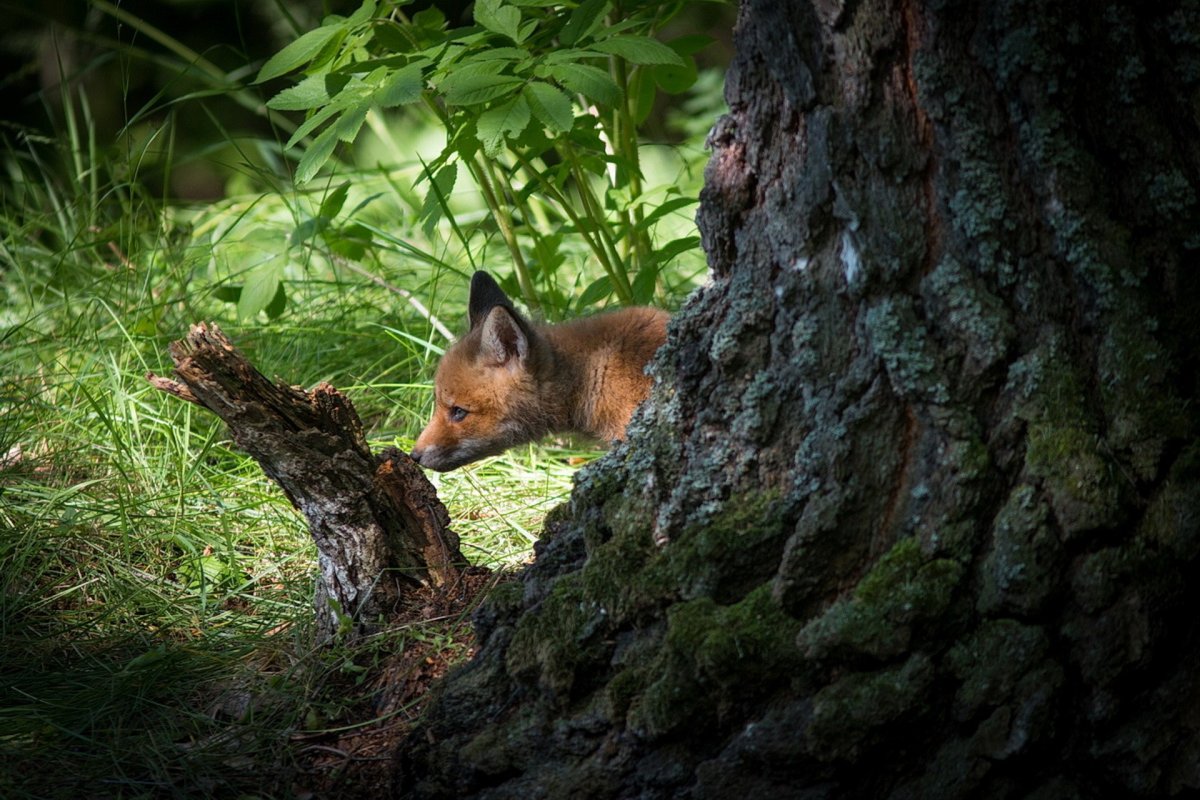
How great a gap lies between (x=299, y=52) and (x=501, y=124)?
0.84 metres

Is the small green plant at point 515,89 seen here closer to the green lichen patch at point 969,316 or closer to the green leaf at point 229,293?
the green leaf at point 229,293

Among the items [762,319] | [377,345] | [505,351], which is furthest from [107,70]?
[762,319]

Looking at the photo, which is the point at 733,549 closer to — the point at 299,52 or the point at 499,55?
the point at 499,55

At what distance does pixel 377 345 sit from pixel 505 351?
1.07 metres

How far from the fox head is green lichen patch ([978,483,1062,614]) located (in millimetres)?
2630

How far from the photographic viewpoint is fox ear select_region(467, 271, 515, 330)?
188 inches

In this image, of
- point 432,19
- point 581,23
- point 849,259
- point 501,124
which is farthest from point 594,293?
point 849,259

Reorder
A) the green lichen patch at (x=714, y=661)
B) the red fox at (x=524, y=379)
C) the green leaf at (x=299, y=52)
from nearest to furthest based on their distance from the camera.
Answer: the green lichen patch at (x=714, y=661)
the green leaf at (x=299, y=52)
the red fox at (x=524, y=379)

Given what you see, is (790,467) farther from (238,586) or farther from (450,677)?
(238,586)

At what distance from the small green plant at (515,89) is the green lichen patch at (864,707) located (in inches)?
68.7

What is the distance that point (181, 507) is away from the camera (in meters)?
4.02

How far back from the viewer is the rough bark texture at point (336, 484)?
2949 mm

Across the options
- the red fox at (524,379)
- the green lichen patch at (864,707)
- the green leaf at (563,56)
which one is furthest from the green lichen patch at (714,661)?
the red fox at (524,379)

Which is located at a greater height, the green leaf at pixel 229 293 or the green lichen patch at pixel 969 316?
the green leaf at pixel 229 293
